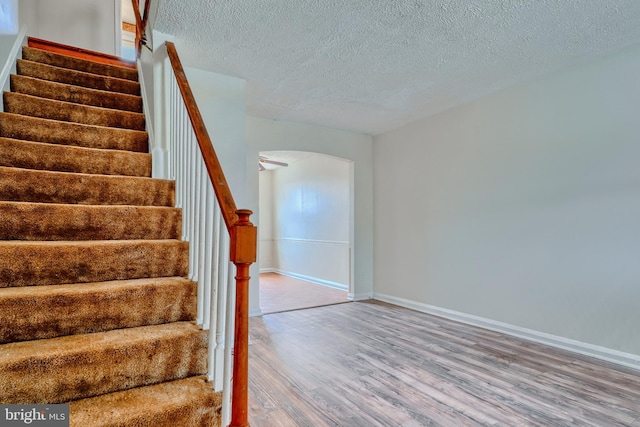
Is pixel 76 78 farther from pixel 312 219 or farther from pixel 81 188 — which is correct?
pixel 312 219

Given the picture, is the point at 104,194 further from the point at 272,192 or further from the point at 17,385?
the point at 272,192

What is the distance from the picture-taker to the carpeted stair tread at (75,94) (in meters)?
2.76

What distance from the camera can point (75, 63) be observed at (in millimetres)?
3365

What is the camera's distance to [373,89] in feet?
11.8

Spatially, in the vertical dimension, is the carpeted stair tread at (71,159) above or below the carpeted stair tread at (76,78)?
below

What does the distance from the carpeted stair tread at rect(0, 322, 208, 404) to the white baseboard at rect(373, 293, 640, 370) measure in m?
3.10

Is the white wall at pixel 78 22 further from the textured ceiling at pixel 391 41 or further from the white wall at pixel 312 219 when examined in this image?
the white wall at pixel 312 219

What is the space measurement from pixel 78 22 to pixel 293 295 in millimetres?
4903

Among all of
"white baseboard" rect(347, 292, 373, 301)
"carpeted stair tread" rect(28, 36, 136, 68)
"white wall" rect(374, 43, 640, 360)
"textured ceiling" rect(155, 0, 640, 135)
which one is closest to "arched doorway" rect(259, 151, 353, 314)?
"white baseboard" rect(347, 292, 373, 301)

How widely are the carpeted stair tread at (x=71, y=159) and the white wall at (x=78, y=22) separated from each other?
9.47 feet

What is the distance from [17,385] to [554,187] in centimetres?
391

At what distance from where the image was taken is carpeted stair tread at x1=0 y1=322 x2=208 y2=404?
1310 millimetres

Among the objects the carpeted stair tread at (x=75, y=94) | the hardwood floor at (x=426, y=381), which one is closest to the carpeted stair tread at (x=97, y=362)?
the hardwood floor at (x=426, y=381)

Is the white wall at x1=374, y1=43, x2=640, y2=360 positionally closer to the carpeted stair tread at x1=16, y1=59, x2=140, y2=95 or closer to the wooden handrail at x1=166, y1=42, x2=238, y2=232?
the wooden handrail at x1=166, y1=42, x2=238, y2=232
